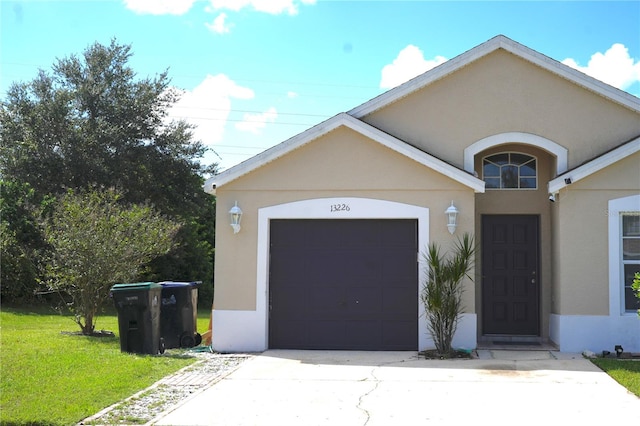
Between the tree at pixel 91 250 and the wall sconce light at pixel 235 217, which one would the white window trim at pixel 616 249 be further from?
the tree at pixel 91 250

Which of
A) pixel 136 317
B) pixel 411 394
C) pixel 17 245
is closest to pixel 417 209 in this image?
pixel 411 394

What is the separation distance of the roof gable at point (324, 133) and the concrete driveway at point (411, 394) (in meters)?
3.30

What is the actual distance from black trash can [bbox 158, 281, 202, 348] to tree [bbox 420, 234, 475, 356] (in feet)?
14.3

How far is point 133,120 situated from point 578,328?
21331 millimetres

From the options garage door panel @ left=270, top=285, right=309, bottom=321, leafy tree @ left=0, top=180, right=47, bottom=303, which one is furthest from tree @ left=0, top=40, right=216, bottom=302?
garage door panel @ left=270, top=285, right=309, bottom=321

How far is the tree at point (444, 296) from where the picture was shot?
479 inches

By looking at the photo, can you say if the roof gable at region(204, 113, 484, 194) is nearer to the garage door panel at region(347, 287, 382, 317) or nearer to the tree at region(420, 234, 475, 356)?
the tree at region(420, 234, 475, 356)

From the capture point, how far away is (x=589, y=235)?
41.5 ft

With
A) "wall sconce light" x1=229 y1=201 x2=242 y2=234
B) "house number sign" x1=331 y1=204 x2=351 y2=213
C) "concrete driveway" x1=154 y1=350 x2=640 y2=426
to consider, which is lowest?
"concrete driveway" x1=154 y1=350 x2=640 y2=426

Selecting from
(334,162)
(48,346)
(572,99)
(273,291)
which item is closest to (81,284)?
(48,346)

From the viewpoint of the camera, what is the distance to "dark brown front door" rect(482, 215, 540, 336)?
14.2 metres

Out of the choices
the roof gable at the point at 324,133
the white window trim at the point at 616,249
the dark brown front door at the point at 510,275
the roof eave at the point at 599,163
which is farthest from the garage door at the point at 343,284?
the white window trim at the point at 616,249

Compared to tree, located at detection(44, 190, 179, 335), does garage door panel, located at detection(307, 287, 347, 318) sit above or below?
below

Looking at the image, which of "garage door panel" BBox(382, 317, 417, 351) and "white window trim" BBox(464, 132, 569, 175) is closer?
"garage door panel" BBox(382, 317, 417, 351)
